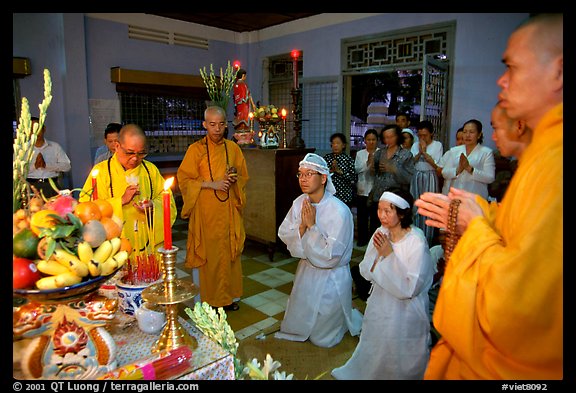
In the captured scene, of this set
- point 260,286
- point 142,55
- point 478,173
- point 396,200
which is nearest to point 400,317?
point 396,200

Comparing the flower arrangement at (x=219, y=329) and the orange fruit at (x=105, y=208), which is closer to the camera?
the orange fruit at (x=105, y=208)

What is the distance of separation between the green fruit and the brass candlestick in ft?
1.17

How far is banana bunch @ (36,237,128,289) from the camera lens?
1.02 meters

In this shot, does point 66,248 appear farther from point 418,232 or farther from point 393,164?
point 393,164

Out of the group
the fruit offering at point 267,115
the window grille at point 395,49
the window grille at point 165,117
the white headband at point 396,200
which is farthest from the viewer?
the window grille at point 165,117

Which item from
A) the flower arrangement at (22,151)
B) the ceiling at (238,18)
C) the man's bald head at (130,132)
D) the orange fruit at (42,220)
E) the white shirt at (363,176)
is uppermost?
the ceiling at (238,18)

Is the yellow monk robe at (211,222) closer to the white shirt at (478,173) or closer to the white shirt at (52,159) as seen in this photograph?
the white shirt at (52,159)

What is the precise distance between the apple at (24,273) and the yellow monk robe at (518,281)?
118 centimetres

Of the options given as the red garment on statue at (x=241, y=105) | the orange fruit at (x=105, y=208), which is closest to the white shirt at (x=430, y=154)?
the red garment on statue at (x=241, y=105)

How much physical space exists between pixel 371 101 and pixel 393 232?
7935 mm

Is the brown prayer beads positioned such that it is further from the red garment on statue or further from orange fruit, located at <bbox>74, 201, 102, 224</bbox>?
the red garment on statue

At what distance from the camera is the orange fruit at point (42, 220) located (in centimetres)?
106

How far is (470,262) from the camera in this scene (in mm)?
1102
